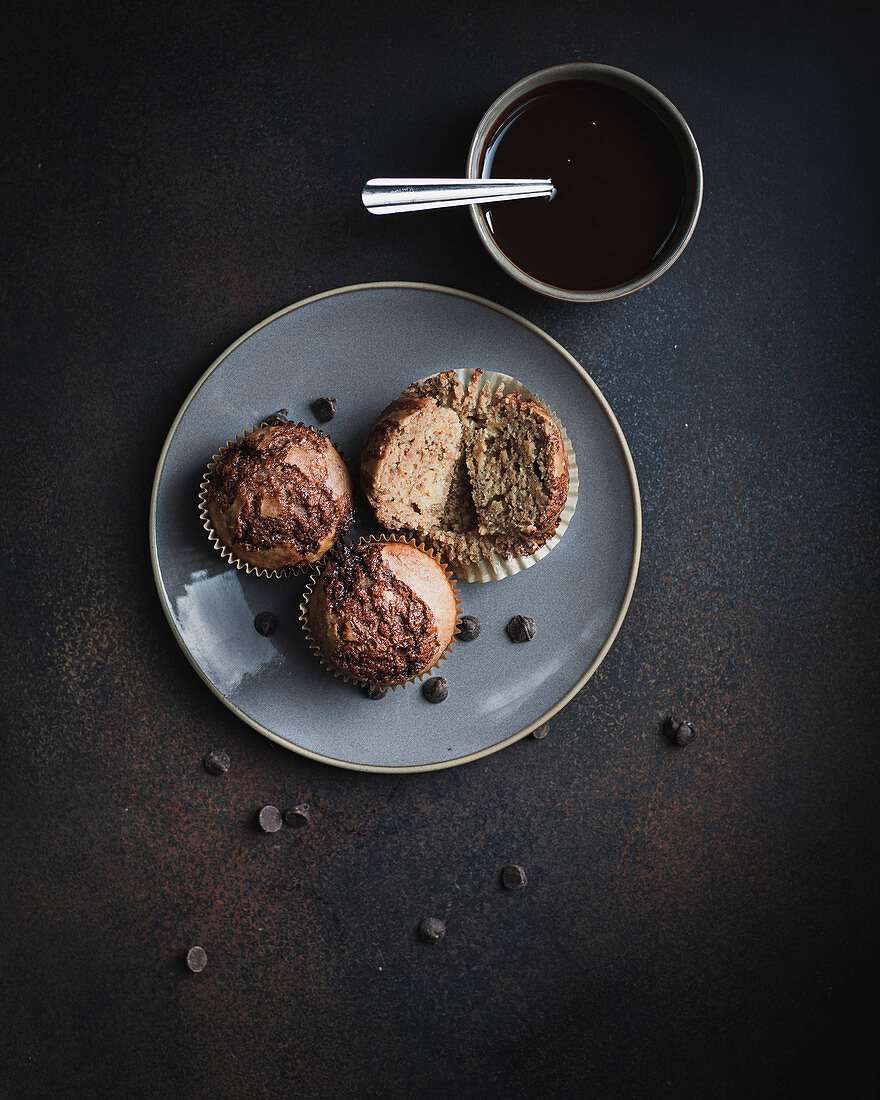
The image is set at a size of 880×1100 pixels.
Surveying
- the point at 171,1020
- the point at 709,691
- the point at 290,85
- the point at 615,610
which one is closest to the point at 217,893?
the point at 171,1020

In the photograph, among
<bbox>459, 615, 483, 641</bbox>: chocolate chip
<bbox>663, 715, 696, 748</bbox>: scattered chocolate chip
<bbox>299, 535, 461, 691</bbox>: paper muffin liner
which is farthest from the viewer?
<bbox>663, 715, 696, 748</bbox>: scattered chocolate chip

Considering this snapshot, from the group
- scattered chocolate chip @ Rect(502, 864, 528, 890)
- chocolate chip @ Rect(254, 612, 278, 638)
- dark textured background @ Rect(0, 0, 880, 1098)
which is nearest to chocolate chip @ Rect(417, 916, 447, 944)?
dark textured background @ Rect(0, 0, 880, 1098)

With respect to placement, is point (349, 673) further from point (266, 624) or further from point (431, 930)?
point (431, 930)

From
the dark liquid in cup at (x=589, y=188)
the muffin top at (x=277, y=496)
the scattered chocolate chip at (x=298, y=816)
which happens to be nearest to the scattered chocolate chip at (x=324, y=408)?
the muffin top at (x=277, y=496)

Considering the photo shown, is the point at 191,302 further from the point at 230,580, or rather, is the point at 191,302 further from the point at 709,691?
the point at 709,691

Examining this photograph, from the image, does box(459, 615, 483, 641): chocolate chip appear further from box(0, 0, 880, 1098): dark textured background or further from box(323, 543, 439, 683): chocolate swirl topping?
box(0, 0, 880, 1098): dark textured background

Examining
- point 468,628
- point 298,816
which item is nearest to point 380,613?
point 468,628

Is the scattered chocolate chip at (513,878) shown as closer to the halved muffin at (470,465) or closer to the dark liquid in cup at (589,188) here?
the halved muffin at (470,465)
